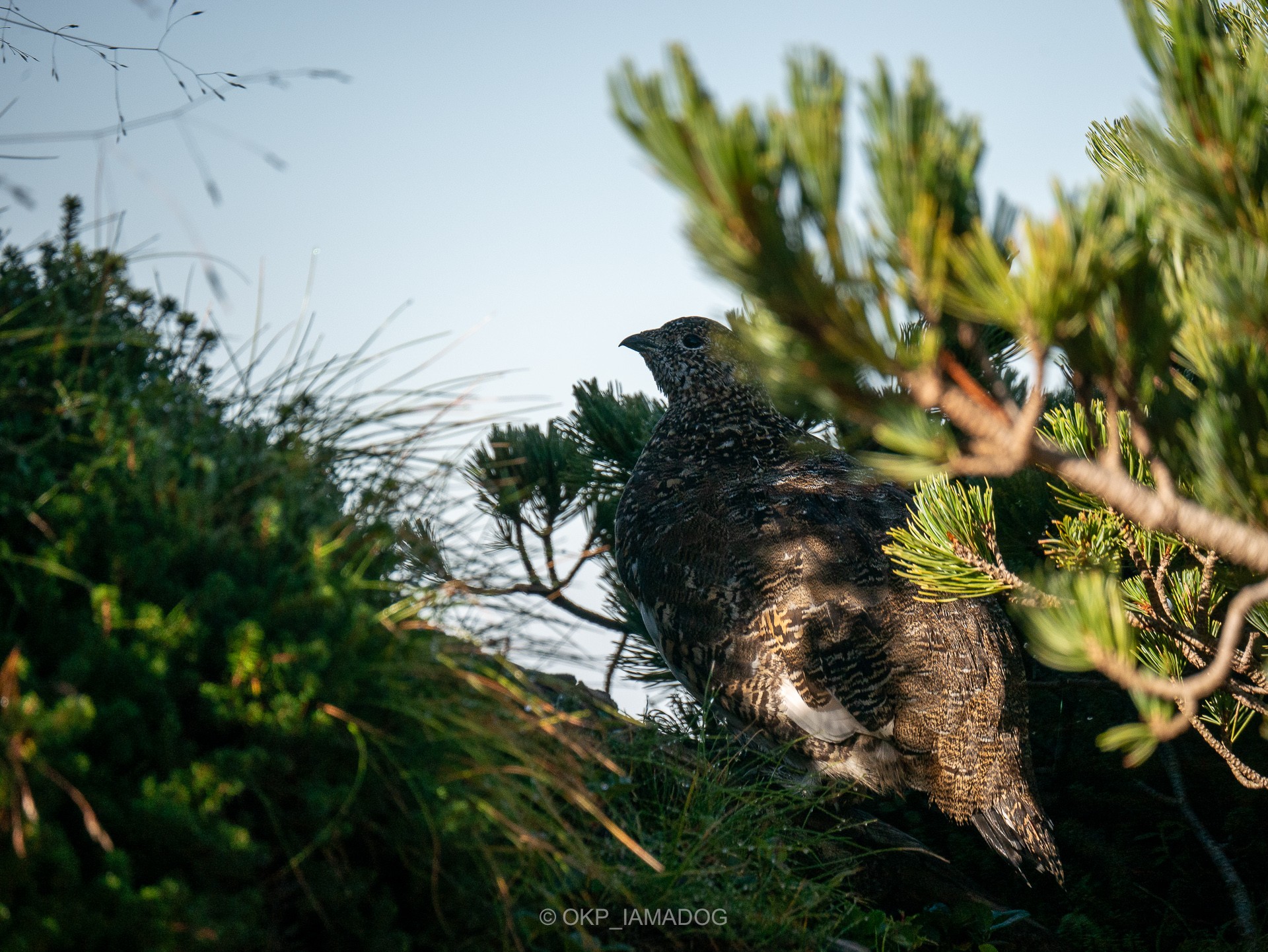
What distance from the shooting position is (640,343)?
4809 millimetres

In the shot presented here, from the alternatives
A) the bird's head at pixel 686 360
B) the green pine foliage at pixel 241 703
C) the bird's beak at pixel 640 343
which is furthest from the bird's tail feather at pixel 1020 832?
the bird's beak at pixel 640 343

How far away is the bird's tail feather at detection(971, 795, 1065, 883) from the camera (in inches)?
127

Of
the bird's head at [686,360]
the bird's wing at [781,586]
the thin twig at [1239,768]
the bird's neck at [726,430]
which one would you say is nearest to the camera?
the thin twig at [1239,768]

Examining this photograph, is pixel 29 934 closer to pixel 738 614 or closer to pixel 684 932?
pixel 684 932

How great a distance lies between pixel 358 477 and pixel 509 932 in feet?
3.50

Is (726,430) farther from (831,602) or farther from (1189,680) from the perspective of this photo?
(1189,680)

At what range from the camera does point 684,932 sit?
219 cm

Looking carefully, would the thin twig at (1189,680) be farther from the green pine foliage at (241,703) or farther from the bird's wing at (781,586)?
the bird's wing at (781,586)

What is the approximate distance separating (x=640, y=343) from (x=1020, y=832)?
2805 millimetres

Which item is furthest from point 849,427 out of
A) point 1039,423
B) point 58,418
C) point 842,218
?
point 58,418

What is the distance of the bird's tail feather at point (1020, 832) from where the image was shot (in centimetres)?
324

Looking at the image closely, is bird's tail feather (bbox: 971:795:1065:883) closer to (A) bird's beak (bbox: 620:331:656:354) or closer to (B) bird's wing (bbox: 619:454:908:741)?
(B) bird's wing (bbox: 619:454:908:741)

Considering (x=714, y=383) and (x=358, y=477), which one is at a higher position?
(x=714, y=383)

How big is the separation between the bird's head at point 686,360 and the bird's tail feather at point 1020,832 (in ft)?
7.00
